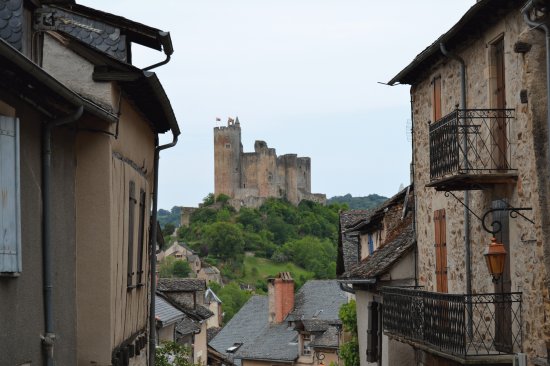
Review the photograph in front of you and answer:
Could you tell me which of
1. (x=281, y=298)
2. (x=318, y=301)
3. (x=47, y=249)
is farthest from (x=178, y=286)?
(x=47, y=249)

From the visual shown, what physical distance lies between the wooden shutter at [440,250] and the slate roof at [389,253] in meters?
2.23

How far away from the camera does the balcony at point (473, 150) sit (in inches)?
532

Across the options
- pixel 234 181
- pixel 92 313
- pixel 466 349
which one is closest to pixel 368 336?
pixel 466 349

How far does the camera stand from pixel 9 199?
27.3 feet

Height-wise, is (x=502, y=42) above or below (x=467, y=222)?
above

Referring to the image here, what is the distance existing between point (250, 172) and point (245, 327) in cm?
8038

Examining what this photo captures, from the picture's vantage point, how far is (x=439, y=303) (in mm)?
14648

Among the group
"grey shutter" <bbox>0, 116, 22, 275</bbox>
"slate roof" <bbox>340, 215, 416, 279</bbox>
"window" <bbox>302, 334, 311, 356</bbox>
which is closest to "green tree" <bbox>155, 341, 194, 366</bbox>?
"slate roof" <bbox>340, 215, 416, 279</bbox>

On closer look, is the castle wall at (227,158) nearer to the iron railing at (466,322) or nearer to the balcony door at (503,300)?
the iron railing at (466,322)

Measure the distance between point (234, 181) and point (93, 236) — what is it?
411 feet

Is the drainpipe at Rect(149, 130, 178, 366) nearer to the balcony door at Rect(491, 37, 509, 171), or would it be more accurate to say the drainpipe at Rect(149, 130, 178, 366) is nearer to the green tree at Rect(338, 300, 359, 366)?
the balcony door at Rect(491, 37, 509, 171)

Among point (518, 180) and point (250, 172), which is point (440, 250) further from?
point (250, 172)

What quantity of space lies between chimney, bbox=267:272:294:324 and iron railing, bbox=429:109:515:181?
39.0m

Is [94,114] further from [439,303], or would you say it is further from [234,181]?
[234,181]
